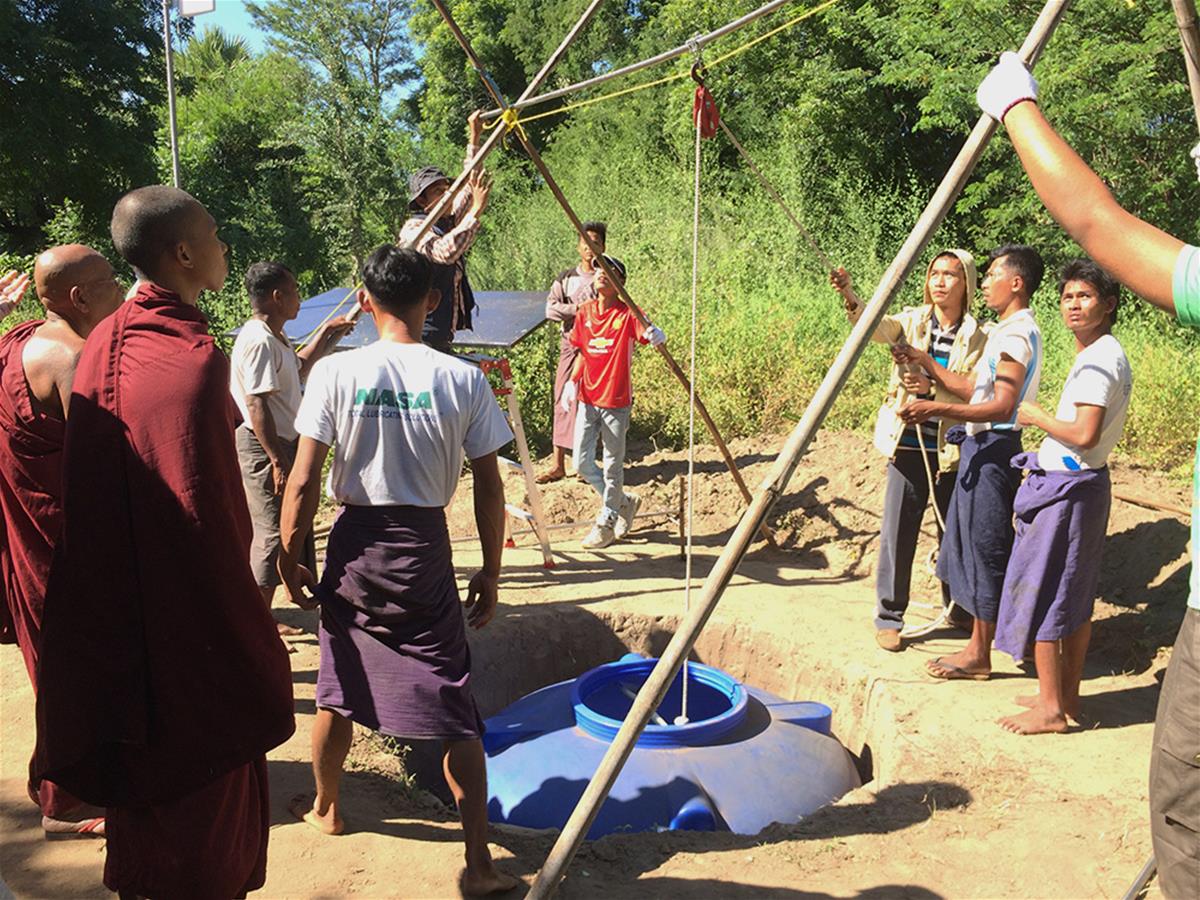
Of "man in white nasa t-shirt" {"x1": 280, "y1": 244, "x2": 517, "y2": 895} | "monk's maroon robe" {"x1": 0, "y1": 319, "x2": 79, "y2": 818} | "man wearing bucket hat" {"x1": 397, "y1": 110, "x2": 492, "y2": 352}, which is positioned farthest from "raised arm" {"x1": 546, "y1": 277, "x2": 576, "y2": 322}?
"monk's maroon robe" {"x1": 0, "y1": 319, "x2": 79, "y2": 818}

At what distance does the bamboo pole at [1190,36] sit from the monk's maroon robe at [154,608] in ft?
7.96

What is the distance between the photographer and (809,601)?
584cm

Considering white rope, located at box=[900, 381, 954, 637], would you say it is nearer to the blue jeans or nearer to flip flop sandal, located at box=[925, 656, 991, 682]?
flip flop sandal, located at box=[925, 656, 991, 682]

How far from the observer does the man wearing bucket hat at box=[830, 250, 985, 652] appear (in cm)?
467

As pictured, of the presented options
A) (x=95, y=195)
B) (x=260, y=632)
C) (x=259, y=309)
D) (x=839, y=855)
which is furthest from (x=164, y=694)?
(x=95, y=195)

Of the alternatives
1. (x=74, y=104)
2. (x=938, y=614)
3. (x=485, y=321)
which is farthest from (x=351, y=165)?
(x=938, y=614)

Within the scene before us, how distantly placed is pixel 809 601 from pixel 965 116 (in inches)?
334

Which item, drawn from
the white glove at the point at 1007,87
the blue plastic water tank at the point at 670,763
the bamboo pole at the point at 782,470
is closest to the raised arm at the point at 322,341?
the blue plastic water tank at the point at 670,763

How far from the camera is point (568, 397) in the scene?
738 cm

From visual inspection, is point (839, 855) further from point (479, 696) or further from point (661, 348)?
point (661, 348)

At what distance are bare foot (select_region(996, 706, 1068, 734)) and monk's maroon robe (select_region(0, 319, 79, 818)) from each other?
3.59 meters

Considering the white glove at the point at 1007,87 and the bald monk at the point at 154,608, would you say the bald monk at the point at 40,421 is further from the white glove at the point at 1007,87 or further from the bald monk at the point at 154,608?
the white glove at the point at 1007,87

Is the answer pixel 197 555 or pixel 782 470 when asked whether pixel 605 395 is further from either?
pixel 197 555

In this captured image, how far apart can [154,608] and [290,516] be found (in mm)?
918
